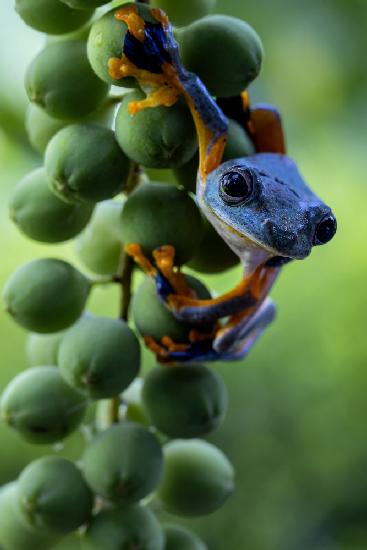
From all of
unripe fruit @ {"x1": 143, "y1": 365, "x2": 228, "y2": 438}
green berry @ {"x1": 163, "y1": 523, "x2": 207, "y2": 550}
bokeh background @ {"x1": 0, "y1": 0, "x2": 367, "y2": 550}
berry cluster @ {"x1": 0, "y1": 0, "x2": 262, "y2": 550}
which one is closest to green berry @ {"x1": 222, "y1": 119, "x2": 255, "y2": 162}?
berry cluster @ {"x1": 0, "y1": 0, "x2": 262, "y2": 550}

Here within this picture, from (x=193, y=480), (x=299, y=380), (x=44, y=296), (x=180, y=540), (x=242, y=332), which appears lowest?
(x=299, y=380)

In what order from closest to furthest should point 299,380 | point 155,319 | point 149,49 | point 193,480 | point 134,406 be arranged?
point 149,49 < point 155,319 < point 193,480 < point 134,406 < point 299,380

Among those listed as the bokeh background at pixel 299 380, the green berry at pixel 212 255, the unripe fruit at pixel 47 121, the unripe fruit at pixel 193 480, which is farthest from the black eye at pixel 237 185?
the bokeh background at pixel 299 380

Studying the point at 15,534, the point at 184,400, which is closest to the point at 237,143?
the point at 184,400

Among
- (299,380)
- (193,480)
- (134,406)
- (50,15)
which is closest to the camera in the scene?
(50,15)

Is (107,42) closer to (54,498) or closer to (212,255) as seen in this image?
(212,255)

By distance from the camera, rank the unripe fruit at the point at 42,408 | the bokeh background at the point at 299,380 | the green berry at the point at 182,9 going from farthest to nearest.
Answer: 1. the bokeh background at the point at 299,380
2. the unripe fruit at the point at 42,408
3. the green berry at the point at 182,9

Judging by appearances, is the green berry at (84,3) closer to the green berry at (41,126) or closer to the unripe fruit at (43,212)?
the green berry at (41,126)
